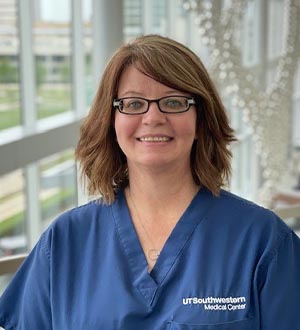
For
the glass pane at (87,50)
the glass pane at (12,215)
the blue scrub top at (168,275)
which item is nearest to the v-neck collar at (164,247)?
the blue scrub top at (168,275)

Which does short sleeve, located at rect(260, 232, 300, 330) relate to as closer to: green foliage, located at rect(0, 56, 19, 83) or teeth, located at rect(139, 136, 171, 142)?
teeth, located at rect(139, 136, 171, 142)

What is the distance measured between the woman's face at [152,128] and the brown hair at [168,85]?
0.02 meters

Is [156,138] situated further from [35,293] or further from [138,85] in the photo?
[35,293]

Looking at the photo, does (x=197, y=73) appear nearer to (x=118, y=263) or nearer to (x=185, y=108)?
(x=185, y=108)

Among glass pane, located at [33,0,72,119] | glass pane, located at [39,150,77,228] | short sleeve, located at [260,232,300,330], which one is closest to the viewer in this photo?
short sleeve, located at [260,232,300,330]

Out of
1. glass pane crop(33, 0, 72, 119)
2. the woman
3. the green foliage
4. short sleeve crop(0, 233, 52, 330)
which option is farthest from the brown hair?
glass pane crop(33, 0, 72, 119)

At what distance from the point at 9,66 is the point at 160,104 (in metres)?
1.99

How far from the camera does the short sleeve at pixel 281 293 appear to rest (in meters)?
1.04

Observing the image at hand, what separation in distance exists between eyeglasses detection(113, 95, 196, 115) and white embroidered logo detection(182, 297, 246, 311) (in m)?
0.34

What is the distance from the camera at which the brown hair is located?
1.06 m

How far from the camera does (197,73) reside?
1.07 m

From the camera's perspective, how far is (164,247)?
1128 mm

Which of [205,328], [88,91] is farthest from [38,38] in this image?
[205,328]

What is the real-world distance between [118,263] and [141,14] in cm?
321
